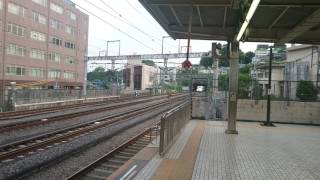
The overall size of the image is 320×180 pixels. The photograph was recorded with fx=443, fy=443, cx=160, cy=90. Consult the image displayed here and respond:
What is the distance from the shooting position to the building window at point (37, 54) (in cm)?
6671

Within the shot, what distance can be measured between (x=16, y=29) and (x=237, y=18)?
51233 millimetres

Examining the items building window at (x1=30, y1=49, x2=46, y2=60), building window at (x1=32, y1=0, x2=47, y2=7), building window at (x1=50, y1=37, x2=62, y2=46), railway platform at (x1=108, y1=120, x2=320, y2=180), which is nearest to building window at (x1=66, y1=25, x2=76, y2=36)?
building window at (x1=50, y1=37, x2=62, y2=46)

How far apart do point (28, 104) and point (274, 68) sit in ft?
107

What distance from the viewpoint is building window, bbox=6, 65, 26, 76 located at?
60.5 metres

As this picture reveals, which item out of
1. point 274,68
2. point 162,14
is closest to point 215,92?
point 162,14

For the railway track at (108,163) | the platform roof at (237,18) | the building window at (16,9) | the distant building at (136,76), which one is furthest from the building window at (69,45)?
the railway track at (108,163)

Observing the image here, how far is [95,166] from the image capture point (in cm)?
1099

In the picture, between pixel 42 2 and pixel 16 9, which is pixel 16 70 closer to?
pixel 16 9

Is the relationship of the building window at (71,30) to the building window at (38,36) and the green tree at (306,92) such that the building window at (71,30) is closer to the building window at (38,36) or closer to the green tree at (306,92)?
the building window at (38,36)

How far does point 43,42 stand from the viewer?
229 feet

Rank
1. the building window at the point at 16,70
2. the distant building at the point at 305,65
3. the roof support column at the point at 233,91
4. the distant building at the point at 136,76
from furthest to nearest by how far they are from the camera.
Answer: the distant building at the point at 136,76
the building window at the point at 16,70
the distant building at the point at 305,65
the roof support column at the point at 233,91

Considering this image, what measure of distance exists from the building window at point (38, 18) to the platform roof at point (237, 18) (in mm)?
50664

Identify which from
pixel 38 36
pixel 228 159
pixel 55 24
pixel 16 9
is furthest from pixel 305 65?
pixel 55 24

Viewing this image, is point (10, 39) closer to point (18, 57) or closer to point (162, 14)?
point (18, 57)
